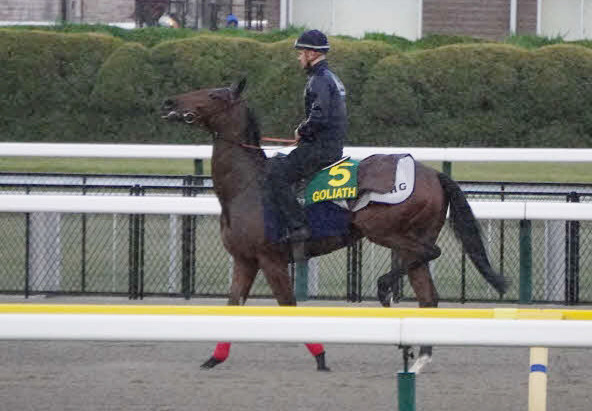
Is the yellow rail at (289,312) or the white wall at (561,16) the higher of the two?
the white wall at (561,16)

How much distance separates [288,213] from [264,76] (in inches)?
463

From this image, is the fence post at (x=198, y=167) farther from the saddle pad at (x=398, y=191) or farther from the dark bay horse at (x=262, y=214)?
the saddle pad at (x=398, y=191)

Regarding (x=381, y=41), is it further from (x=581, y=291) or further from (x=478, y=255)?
(x=478, y=255)

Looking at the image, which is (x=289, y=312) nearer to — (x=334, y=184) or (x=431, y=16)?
(x=334, y=184)

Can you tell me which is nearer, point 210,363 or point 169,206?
point 210,363

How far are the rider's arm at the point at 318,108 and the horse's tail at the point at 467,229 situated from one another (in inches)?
30.8

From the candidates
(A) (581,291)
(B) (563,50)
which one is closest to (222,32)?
(B) (563,50)

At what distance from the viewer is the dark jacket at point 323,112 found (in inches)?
297

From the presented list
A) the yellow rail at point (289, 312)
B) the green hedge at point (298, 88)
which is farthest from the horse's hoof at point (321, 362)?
the green hedge at point (298, 88)

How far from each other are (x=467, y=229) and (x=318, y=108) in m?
1.13

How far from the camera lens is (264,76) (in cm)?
1914

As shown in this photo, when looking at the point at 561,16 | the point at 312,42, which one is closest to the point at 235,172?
the point at 312,42

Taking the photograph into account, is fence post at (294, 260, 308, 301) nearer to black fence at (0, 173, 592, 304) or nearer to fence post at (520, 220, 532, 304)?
black fence at (0, 173, 592, 304)

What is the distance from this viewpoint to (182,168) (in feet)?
61.6
